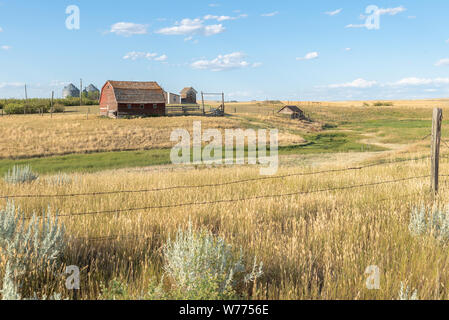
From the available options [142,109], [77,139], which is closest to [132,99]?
[142,109]

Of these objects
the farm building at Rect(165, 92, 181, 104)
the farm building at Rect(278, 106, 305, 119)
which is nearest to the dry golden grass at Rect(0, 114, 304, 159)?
the farm building at Rect(278, 106, 305, 119)

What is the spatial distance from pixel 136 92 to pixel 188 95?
45.6 meters

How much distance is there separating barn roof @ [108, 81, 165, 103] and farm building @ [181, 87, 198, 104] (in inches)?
1655

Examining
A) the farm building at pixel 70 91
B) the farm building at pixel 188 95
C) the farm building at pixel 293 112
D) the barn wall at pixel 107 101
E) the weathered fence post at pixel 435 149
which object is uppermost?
the farm building at pixel 70 91

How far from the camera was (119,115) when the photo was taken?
5031 centimetres

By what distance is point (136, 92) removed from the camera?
52250 millimetres

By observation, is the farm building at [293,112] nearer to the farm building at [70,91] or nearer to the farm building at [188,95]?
the farm building at [188,95]

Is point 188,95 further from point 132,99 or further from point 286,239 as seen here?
point 286,239

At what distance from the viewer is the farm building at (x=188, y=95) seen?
96.6 metres

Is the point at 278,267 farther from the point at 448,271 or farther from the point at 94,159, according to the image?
the point at 94,159

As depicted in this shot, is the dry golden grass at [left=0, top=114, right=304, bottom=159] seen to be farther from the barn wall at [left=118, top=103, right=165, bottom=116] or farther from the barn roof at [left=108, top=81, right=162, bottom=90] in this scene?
the barn roof at [left=108, top=81, right=162, bottom=90]

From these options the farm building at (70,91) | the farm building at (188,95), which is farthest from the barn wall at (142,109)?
the farm building at (70,91)
